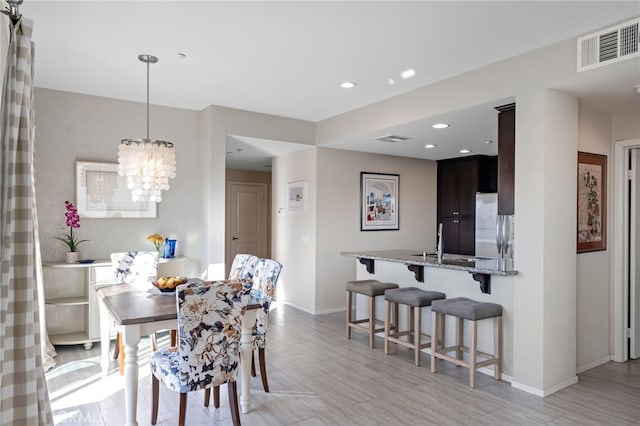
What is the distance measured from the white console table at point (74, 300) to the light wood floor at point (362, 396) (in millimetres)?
197

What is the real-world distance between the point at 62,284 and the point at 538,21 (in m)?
4.94

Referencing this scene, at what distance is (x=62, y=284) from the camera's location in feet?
14.4

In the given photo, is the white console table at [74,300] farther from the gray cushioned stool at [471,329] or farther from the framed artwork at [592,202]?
the framed artwork at [592,202]

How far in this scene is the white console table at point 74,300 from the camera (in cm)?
422

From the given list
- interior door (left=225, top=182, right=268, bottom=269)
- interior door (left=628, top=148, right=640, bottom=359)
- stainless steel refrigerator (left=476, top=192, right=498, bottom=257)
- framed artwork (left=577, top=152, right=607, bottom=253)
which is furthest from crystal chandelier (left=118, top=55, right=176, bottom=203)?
stainless steel refrigerator (left=476, top=192, right=498, bottom=257)

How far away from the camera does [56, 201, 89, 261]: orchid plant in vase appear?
4.37 metres

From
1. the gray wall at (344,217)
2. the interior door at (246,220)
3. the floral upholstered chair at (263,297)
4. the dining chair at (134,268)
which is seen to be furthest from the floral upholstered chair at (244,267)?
the interior door at (246,220)

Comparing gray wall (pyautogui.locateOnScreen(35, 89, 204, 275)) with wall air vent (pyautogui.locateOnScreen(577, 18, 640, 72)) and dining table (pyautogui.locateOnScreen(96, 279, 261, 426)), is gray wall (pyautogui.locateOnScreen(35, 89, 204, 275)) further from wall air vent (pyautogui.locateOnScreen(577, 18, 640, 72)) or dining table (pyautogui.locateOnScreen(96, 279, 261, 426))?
wall air vent (pyautogui.locateOnScreen(577, 18, 640, 72))

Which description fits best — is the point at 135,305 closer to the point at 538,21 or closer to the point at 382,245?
the point at 538,21

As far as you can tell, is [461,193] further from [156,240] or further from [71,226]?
[71,226]

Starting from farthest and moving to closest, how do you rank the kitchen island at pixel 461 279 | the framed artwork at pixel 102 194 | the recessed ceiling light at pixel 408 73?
the framed artwork at pixel 102 194
the recessed ceiling light at pixel 408 73
the kitchen island at pixel 461 279

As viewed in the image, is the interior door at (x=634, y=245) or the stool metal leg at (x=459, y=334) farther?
the interior door at (x=634, y=245)

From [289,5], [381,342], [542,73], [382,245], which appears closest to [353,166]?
[382,245]

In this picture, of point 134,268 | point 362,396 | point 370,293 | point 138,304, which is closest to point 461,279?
point 370,293
